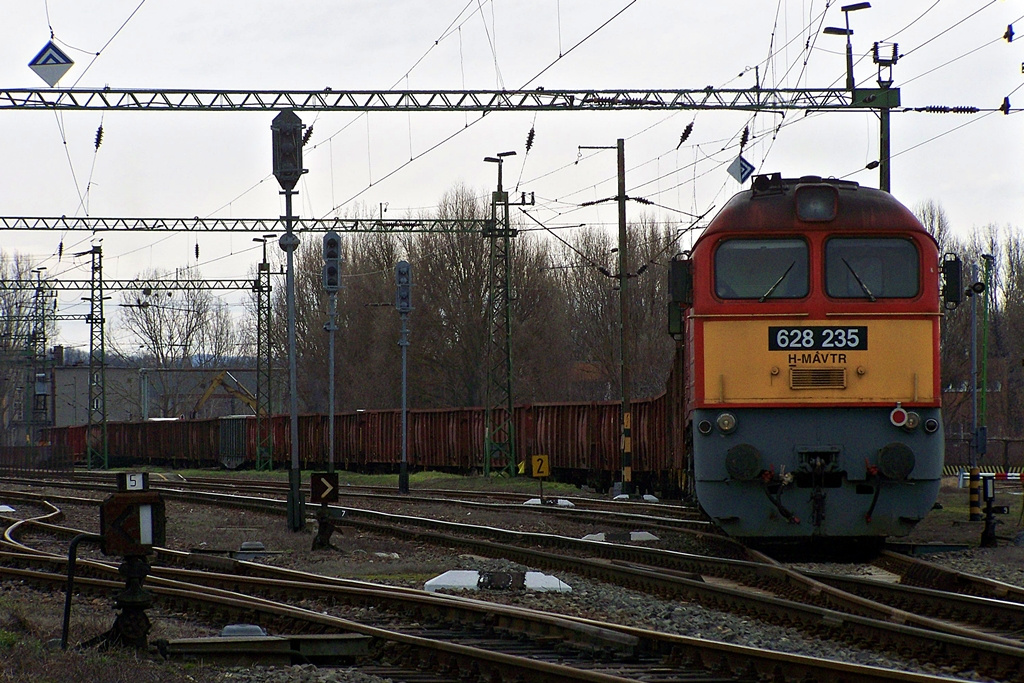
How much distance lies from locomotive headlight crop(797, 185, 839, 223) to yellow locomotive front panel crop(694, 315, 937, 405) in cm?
104

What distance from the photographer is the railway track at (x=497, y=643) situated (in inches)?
265

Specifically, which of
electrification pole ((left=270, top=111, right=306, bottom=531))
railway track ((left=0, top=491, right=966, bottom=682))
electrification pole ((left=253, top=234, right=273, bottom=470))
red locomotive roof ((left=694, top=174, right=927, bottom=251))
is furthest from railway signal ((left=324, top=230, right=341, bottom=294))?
electrification pole ((left=253, top=234, right=273, bottom=470))

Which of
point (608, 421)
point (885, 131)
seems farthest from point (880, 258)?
point (608, 421)

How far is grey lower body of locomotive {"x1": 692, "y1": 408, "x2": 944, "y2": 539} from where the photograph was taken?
11.9 meters

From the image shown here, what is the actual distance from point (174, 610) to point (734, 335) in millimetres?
5857

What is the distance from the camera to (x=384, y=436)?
41438 mm

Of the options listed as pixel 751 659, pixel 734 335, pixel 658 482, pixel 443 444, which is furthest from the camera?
pixel 443 444

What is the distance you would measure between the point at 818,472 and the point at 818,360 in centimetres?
109

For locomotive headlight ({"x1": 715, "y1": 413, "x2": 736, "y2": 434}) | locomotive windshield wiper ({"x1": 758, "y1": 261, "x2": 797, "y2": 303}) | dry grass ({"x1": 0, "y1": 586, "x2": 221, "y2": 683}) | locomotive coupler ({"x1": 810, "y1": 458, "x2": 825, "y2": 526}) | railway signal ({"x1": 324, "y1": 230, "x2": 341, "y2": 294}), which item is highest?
railway signal ({"x1": 324, "y1": 230, "x2": 341, "y2": 294})

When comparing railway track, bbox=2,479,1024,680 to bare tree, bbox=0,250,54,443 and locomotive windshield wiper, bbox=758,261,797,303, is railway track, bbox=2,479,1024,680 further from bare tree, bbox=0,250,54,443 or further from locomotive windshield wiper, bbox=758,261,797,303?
bare tree, bbox=0,250,54,443

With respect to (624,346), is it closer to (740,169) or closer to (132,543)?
(740,169)

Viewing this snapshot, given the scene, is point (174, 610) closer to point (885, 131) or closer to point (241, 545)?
point (241, 545)

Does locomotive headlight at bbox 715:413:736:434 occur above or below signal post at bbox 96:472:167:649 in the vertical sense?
above

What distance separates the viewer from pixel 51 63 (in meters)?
22.8
